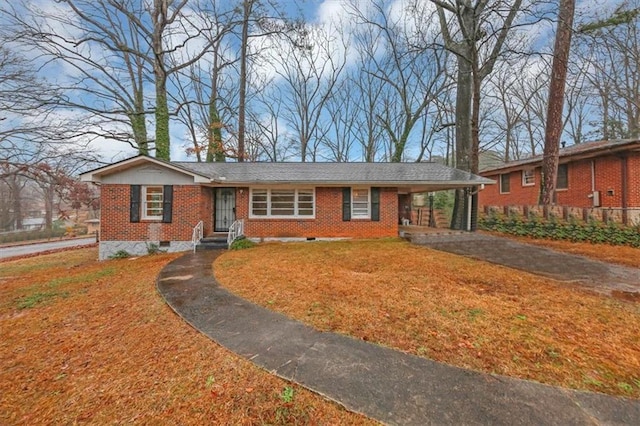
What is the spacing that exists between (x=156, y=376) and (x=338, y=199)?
Result: 894 centimetres

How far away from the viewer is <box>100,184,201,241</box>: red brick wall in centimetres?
940

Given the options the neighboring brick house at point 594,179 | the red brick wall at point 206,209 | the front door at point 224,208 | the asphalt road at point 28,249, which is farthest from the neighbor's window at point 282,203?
the asphalt road at point 28,249

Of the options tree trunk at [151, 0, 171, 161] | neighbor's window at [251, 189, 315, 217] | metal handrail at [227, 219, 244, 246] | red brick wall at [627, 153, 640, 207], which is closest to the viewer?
metal handrail at [227, 219, 244, 246]

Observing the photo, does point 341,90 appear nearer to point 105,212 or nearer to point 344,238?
point 344,238

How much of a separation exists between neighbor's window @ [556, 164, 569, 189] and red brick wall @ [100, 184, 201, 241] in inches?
697

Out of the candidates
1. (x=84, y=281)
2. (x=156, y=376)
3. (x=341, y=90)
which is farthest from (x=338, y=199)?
(x=341, y=90)

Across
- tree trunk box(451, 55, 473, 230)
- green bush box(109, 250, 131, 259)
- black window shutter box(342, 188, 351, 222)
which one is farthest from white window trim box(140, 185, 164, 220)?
tree trunk box(451, 55, 473, 230)

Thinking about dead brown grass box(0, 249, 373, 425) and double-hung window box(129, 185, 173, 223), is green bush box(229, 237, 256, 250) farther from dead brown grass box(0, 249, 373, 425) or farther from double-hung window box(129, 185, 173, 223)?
dead brown grass box(0, 249, 373, 425)

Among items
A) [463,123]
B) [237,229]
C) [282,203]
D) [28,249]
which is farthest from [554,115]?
[28,249]

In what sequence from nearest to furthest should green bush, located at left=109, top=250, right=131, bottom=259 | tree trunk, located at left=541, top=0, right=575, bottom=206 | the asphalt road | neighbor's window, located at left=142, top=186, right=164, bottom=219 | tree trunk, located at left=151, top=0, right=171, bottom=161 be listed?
green bush, located at left=109, top=250, right=131, bottom=259 → neighbor's window, located at left=142, top=186, right=164, bottom=219 → tree trunk, located at left=541, top=0, right=575, bottom=206 → tree trunk, located at left=151, top=0, right=171, bottom=161 → the asphalt road

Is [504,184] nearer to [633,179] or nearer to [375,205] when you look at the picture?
[633,179]

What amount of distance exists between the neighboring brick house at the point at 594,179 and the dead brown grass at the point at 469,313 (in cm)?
763

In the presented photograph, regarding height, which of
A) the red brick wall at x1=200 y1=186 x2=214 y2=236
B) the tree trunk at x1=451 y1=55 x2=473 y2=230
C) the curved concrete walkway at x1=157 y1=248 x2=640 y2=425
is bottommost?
the curved concrete walkway at x1=157 y1=248 x2=640 y2=425

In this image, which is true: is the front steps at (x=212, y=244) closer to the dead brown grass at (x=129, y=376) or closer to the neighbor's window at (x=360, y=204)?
the dead brown grass at (x=129, y=376)
